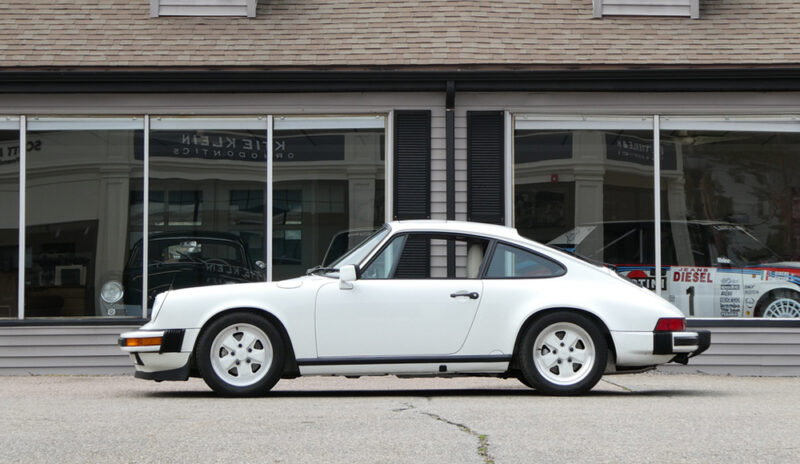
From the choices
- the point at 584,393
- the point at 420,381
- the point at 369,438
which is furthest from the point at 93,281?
the point at 369,438

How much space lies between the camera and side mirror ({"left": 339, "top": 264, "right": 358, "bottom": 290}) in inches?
347

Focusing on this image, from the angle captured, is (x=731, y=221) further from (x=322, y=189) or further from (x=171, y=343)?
(x=171, y=343)

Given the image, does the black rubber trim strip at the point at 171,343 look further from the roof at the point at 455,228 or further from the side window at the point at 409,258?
the roof at the point at 455,228

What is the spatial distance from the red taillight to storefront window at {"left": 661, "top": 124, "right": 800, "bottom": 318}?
3902 millimetres

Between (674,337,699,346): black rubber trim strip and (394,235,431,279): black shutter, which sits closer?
(674,337,699,346): black rubber trim strip

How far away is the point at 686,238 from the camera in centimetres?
1282

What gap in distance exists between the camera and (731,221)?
1285cm

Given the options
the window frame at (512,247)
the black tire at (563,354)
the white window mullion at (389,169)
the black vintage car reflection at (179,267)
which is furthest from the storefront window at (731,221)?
the black vintage car reflection at (179,267)

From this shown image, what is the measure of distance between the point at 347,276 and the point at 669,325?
8.19 ft

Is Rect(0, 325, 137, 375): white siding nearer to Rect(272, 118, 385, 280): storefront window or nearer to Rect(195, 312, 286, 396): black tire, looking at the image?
Rect(272, 118, 385, 280): storefront window

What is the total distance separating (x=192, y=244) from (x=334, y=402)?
4793 mm

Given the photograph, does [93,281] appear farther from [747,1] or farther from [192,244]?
[747,1]

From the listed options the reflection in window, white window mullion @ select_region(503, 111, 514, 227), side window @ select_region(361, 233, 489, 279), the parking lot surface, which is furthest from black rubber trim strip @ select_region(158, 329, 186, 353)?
the reflection in window

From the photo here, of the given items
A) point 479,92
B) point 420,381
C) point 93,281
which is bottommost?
point 420,381
